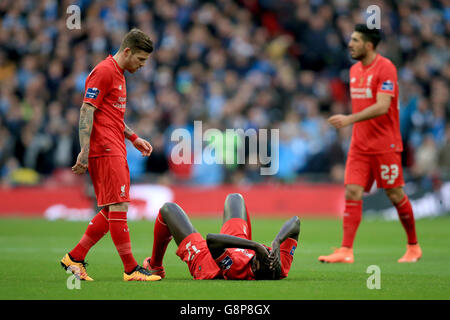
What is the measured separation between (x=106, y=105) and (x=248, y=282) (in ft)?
6.95

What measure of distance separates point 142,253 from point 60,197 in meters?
9.15

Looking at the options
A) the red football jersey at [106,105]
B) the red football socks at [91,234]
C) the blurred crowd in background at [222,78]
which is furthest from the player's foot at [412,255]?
the blurred crowd in background at [222,78]

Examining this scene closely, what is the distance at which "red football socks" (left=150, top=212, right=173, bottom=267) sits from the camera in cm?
748

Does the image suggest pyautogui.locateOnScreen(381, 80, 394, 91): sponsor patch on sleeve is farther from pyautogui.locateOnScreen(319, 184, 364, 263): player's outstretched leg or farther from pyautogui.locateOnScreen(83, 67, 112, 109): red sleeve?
pyautogui.locateOnScreen(83, 67, 112, 109): red sleeve

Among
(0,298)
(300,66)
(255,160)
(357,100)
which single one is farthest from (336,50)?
(0,298)

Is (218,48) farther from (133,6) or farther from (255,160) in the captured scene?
(255,160)

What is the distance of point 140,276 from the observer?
7.44m

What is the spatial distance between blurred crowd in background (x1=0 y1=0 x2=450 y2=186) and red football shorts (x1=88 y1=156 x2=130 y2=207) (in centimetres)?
1158

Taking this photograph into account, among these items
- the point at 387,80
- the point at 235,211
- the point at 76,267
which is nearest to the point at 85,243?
the point at 76,267

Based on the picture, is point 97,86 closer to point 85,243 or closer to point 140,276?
point 85,243

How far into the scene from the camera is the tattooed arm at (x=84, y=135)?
7164 mm

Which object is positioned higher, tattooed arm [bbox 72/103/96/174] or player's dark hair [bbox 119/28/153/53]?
player's dark hair [bbox 119/28/153/53]

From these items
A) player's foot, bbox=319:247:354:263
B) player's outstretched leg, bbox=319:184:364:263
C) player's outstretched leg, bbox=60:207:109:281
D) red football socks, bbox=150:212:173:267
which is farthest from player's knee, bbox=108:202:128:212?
player's outstretched leg, bbox=319:184:364:263

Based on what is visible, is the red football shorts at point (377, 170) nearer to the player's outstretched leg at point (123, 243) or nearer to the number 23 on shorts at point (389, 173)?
the number 23 on shorts at point (389, 173)
